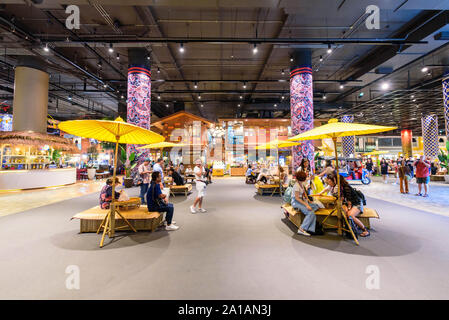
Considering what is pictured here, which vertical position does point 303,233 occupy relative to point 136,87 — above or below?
below

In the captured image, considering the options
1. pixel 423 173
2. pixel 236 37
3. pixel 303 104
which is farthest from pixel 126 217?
pixel 423 173

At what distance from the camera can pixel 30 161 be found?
10.7m

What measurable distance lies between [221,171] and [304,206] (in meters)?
14.3

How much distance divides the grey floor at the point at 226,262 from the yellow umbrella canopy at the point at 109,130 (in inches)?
78.9

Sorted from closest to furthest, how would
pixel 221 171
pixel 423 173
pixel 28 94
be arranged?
pixel 423 173 < pixel 28 94 < pixel 221 171

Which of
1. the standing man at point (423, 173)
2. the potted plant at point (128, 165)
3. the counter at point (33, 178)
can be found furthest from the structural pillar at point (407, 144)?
the counter at point (33, 178)

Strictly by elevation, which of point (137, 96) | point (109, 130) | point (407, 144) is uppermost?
point (137, 96)

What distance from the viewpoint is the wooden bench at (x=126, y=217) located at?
387cm

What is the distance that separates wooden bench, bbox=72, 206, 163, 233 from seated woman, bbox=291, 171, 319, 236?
2.86m

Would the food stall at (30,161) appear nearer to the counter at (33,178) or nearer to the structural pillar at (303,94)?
the counter at (33,178)

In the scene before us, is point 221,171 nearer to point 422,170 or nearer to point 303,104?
point 303,104
